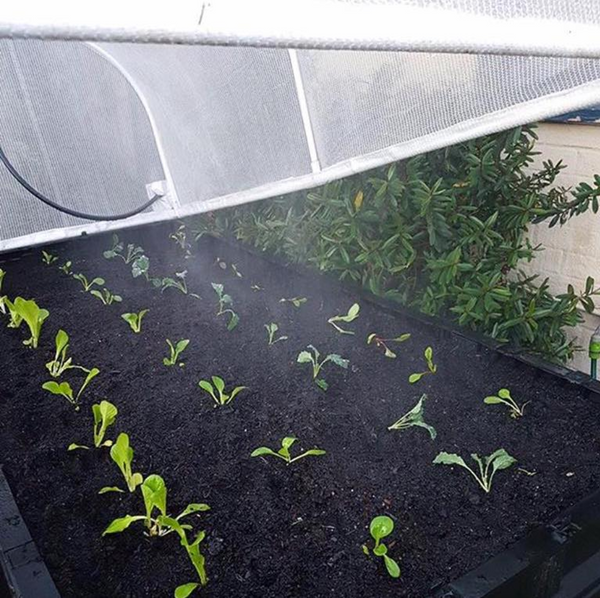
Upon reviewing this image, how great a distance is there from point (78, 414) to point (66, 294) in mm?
972

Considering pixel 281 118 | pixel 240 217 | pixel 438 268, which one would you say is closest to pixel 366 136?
pixel 281 118

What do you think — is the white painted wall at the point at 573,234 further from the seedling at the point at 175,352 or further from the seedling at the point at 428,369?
the seedling at the point at 175,352

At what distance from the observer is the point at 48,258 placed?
2.77 meters

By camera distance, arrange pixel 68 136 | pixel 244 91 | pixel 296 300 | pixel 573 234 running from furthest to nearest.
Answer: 1. pixel 68 136
2. pixel 296 300
3. pixel 573 234
4. pixel 244 91

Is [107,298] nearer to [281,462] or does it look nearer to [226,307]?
[226,307]

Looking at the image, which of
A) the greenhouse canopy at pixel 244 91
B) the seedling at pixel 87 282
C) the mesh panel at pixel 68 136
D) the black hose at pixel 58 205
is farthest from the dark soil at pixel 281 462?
the mesh panel at pixel 68 136

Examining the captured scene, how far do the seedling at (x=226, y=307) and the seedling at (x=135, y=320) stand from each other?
291mm

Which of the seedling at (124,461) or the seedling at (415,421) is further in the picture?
the seedling at (415,421)

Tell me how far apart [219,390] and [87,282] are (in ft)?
4.26

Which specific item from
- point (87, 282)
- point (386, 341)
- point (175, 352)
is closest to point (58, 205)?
point (87, 282)

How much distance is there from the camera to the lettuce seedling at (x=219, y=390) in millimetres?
1530

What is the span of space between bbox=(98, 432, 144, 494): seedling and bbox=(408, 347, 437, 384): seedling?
0.79 meters

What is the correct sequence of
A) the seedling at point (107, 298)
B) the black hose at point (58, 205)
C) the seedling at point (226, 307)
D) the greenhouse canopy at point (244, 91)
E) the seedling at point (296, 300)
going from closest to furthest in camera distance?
the greenhouse canopy at point (244, 91) < the seedling at point (226, 307) < the seedling at point (296, 300) < the seedling at point (107, 298) < the black hose at point (58, 205)

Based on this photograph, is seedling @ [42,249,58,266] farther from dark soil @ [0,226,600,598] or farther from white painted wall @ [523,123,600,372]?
white painted wall @ [523,123,600,372]
